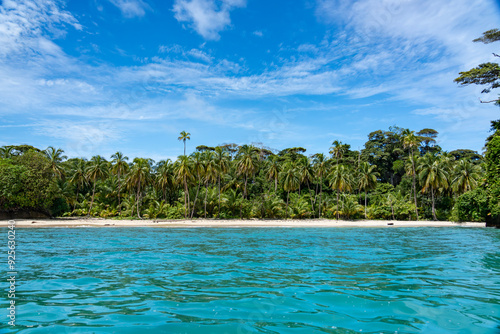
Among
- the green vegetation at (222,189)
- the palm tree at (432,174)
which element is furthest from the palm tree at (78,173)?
the palm tree at (432,174)

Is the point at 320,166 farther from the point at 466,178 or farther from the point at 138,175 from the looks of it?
the point at 138,175

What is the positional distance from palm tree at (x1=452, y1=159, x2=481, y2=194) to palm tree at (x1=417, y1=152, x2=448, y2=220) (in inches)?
86.0

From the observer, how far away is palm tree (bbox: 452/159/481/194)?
5556 cm

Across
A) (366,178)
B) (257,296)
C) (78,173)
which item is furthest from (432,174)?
(78,173)

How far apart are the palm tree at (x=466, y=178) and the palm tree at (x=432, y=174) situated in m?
2.18

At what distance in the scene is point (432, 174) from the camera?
5600 centimetres

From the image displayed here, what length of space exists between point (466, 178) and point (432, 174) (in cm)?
613

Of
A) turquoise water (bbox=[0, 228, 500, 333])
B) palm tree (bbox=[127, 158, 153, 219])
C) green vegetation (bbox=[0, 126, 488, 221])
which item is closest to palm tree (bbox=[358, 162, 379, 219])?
green vegetation (bbox=[0, 126, 488, 221])

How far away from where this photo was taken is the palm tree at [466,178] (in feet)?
182

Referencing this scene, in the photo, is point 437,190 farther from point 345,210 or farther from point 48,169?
point 48,169

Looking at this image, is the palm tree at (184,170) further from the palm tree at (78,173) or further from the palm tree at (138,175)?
the palm tree at (78,173)

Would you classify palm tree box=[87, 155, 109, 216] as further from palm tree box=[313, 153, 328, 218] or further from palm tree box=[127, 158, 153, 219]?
palm tree box=[313, 153, 328, 218]

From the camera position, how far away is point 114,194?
214ft

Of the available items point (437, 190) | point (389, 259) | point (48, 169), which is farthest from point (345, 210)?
point (48, 169)
